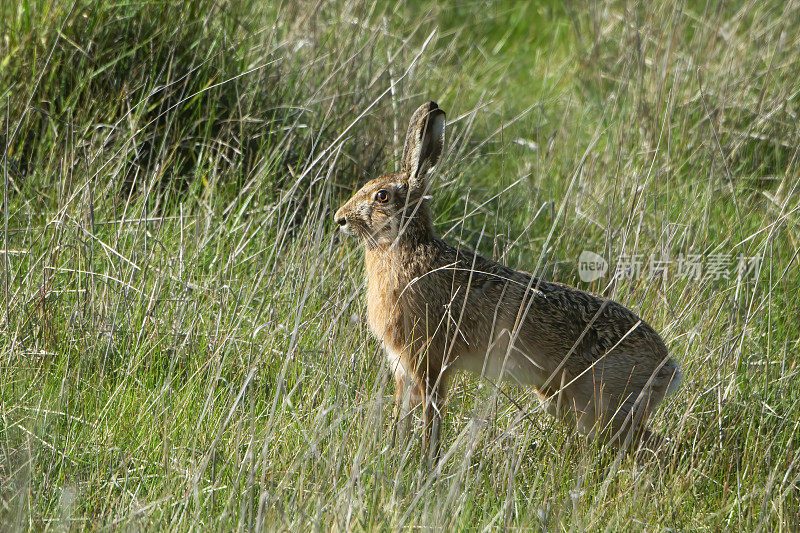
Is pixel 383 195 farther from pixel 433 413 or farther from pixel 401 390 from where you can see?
pixel 433 413

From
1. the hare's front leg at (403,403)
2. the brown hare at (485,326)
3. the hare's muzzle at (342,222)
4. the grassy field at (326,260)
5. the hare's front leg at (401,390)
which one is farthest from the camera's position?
the hare's muzzle at (342,222)

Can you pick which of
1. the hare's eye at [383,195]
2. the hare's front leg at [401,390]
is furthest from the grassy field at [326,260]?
the hare's eye at [383,195]

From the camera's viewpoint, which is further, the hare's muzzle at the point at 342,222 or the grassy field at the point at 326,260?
the hare's muzzle at the point at 342,222

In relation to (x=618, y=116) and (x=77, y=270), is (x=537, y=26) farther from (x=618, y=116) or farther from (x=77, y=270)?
(x=77, y=270)

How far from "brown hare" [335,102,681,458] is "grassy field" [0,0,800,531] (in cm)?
15

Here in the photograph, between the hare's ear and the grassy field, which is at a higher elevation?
the hare's ear

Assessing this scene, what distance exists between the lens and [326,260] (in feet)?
15.5

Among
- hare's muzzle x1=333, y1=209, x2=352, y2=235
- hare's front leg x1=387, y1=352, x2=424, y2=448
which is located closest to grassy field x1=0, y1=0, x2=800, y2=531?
hare's front leg x1=387, y1=352, x2=424, y2=448

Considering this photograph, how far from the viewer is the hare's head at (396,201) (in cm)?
420

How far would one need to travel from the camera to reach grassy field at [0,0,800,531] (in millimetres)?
3352

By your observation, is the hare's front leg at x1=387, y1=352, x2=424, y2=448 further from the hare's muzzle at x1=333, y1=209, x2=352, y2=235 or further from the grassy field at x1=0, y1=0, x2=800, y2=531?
the hare's muzzle at x1=333, y1=209, x2=352, y2=235

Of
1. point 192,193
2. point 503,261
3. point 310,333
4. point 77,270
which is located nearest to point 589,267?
point 503,261

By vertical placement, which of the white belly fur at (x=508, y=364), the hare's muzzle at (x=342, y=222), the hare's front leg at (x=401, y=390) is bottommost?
the hare's front leg at (x=401, y=390)

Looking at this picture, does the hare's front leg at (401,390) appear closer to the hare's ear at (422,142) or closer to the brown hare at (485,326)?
the brown hare at (485,326)
